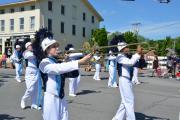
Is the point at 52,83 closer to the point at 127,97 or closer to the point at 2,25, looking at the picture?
the point at 127,97

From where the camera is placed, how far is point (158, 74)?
25875 millimetres

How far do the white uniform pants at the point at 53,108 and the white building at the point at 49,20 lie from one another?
123 feet

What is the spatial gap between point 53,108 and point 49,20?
40900 millimetres

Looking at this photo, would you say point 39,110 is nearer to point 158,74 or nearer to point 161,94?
point 161,94

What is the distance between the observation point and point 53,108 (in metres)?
5.93

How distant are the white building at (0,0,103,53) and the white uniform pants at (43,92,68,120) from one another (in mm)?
37607

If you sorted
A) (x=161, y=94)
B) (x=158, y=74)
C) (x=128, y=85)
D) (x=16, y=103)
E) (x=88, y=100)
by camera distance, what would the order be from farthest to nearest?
(x=158, y=74) < (x=161, y=94) < (x=88, y=100) < (x=16, y=103) < (x=128, y=85)

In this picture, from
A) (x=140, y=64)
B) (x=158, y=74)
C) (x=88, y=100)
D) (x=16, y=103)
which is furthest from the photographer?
(x=158, y=74)

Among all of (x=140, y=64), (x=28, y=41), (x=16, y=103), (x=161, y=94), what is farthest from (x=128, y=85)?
(x=161, y=94)

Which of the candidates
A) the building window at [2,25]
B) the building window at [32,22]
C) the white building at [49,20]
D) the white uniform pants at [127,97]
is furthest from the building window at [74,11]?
the white uniform pants at [127,97]

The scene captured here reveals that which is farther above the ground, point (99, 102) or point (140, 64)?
point (140, 64)

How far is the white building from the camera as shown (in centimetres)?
4531

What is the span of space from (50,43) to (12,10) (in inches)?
1710

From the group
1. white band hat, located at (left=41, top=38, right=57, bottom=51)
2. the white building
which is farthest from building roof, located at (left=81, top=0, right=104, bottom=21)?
white band hat, located at (left=41, top=38, right=57, bottom=51)
